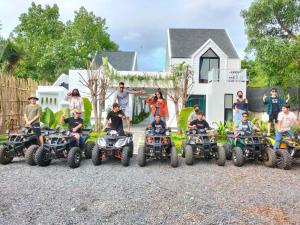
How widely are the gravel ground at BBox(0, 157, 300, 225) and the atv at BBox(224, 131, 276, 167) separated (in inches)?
10.6

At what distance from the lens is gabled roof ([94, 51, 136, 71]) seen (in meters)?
27.5

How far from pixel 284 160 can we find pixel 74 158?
4.99 meters

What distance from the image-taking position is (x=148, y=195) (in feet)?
18.8

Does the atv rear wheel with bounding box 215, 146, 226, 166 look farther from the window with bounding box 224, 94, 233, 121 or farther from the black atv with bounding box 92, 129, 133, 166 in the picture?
the window with bounding box 224, 94, 233, 121

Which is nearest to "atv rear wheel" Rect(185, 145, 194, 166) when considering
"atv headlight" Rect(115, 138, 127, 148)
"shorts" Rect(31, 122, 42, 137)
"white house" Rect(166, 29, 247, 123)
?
"atv headlight" Rect(115, 138, 127, 148)

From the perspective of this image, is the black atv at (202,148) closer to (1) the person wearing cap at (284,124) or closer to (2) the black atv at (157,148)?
(2) the black atv at (157,148)

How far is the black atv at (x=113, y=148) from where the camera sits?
8250 mm

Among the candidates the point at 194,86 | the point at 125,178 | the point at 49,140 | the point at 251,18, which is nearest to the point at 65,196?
the point at 125,178

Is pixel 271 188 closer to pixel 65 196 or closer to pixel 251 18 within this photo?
pixel 65 196

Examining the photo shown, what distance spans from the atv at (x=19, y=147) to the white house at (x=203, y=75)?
9015 millimetres

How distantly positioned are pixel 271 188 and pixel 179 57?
56.7ft

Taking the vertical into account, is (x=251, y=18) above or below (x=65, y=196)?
above

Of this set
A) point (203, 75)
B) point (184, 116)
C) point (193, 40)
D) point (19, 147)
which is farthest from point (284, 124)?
point (193, 40)

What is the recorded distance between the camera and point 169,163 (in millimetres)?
8812
